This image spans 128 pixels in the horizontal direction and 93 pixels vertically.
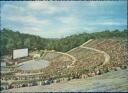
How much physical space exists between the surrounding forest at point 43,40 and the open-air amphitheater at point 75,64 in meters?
0.10

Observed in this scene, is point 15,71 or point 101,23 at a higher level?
point 101,23

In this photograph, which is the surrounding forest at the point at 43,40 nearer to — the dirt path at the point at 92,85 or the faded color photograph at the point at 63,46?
the faded color photograph at the point at 63,46

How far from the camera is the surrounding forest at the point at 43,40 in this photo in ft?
24.2

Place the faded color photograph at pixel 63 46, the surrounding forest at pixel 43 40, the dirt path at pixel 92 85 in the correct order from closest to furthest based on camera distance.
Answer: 1. the dirt path at pixel 92 85
2. the faded color photograph at pixel 63 46
3. the surrounding forest at pixel 43 40

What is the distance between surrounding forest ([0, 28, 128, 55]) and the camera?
24.2ft

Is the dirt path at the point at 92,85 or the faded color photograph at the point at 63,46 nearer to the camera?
the dirt path at the point at 92,85

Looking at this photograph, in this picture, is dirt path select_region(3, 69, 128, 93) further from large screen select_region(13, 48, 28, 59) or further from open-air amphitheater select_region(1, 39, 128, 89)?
large screen select_region(13, 48, 28, 59)

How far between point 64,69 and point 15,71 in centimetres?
101

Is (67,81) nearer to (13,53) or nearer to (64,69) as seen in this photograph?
(64,69)

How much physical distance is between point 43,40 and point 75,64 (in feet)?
2.76

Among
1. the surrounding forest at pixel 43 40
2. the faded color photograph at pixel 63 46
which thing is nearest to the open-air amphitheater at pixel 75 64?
the faded color photograph at pixel 63 46

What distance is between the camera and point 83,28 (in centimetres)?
755

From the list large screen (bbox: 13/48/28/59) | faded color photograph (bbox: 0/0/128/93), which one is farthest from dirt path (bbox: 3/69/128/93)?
large screen (bbox: 13/48/28/59)

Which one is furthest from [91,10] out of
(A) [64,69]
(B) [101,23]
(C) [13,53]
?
(C) [13,53]
